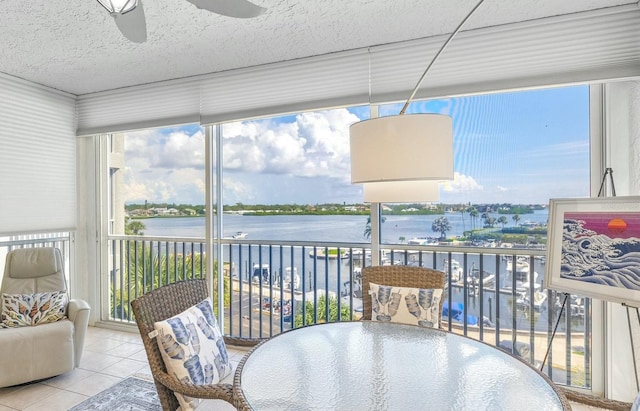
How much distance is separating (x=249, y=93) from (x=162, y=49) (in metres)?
0.76

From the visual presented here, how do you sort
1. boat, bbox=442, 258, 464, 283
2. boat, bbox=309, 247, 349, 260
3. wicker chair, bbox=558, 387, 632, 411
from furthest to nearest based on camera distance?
boat, bbox=309, 247, 349, 260 < boat, bbox=442, 258, 464, 283 < wicker chair, bbox=558, 387, 632, 411

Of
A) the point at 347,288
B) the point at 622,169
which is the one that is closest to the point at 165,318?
the point at 347,288

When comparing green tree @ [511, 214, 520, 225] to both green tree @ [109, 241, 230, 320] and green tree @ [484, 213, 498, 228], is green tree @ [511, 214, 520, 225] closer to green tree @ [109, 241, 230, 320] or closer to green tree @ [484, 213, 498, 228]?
green tree @ [484, 213, 498, 228]

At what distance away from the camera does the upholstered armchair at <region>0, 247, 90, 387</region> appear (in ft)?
8.05

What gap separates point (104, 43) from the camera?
2.63 m

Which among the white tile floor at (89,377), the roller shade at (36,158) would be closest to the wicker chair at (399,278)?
the white tile floor at (89,377)

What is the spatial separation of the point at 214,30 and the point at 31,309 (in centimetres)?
263

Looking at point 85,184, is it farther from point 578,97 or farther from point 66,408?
point 578,97

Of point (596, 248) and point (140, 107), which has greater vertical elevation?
point (140, 107)

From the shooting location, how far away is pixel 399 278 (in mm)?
2236

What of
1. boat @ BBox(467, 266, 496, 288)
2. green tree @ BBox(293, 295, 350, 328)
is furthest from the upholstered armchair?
boat @ BBox(467, 266, 496, 288)

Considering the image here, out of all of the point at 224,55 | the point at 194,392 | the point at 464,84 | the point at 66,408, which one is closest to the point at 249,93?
the point at 224,55

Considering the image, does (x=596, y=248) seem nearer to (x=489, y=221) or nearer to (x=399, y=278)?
(x=489, y=221)

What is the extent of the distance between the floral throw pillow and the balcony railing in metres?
1.10
